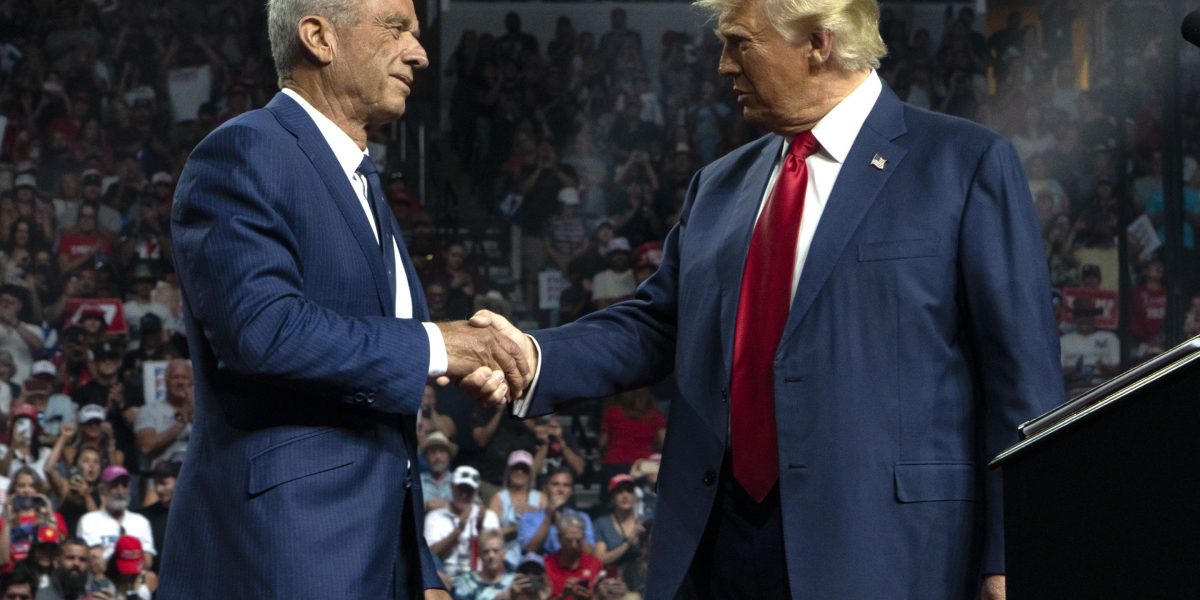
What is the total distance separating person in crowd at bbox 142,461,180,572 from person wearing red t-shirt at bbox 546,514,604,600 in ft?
5.15

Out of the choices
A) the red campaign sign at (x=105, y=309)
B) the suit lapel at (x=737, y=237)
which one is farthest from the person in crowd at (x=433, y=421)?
the suit lapel at (x=737, y=237)

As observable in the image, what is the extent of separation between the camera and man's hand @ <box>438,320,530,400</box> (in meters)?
1.99

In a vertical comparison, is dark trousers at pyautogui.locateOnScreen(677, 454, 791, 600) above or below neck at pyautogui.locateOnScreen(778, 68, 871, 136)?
below

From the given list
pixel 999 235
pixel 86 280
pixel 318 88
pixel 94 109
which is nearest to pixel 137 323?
pixel 86 280

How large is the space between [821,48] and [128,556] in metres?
4.49

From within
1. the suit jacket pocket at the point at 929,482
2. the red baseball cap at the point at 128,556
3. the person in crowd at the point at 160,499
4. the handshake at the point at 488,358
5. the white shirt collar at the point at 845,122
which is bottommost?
the red baseball cap at the point at 128,556

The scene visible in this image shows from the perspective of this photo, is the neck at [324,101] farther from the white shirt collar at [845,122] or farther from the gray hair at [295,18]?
the white shirt collar at [845,122]

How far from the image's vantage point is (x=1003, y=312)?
70.6 inches

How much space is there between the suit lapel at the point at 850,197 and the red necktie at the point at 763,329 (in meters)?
0.04

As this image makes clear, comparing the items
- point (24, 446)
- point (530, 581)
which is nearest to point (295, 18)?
point (530, 581)

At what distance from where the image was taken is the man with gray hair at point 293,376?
171cm

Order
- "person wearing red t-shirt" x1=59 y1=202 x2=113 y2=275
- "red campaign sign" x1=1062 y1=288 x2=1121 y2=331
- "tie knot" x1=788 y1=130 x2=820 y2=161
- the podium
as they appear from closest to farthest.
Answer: the podium, "tie knot" x1=788 y1=130 x2=820 y2=161, "person wearing red t-shirt" x1=59 y1=202 x2=113 y2=275, "red campaign sign" x1=1062 y1=288 x2=1121 y2=331

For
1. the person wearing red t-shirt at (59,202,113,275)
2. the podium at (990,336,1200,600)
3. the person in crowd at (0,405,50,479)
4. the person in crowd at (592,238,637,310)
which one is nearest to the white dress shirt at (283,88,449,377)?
the podium at (990,336,1200,600)

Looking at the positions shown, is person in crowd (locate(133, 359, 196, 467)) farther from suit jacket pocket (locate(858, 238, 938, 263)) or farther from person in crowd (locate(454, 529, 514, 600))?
suit jacket pocket (locate(858, 238, 938, 263))
